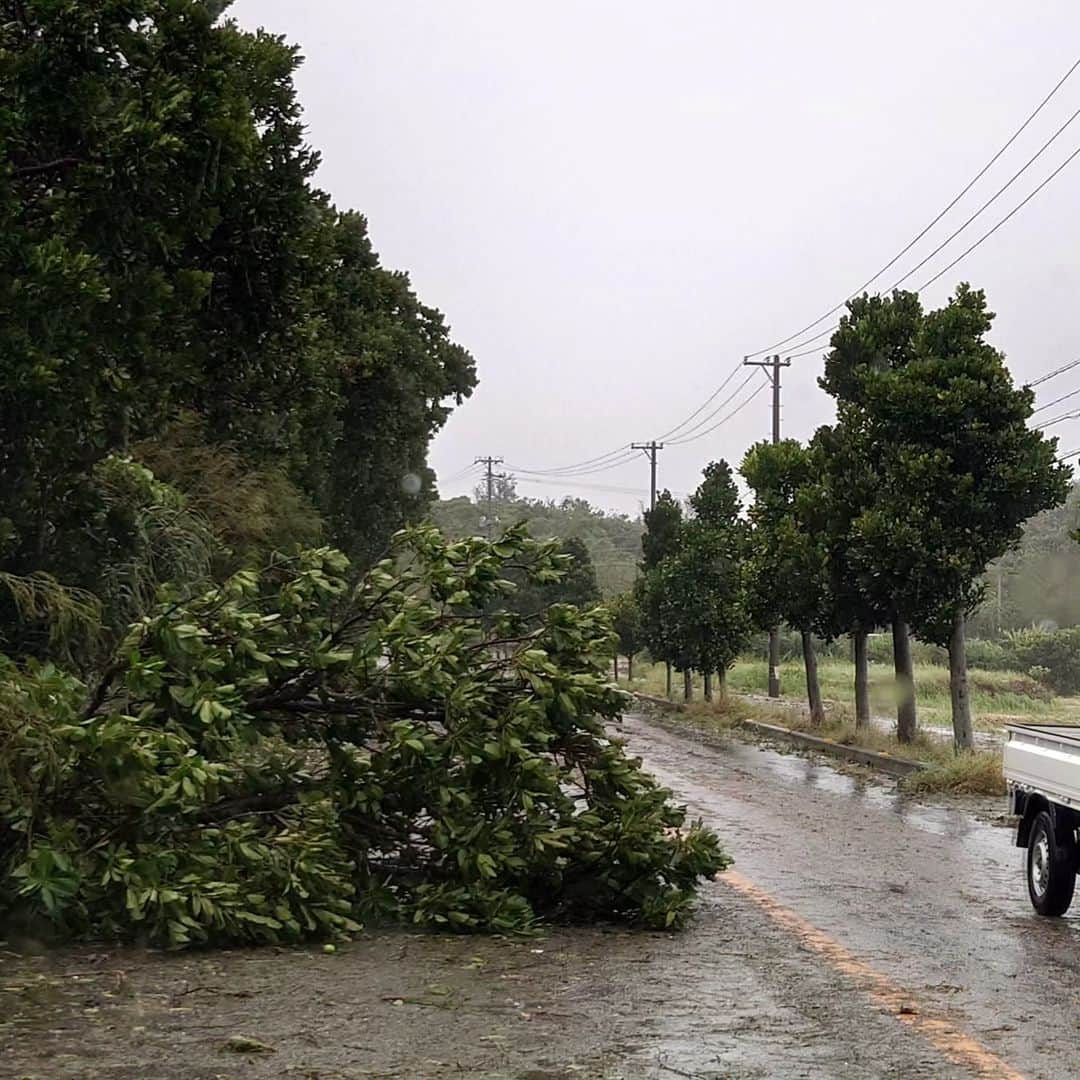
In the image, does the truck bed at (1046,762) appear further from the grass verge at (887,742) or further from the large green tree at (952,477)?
the large green tree at (952,477)

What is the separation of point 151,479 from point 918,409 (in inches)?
544

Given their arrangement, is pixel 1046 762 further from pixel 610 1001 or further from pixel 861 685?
pixel 861 685

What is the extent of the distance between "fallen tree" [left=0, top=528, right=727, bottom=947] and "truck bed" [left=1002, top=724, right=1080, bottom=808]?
230cm

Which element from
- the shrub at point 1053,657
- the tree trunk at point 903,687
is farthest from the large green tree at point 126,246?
the shrub at point 1053,657

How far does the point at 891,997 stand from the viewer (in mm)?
7711

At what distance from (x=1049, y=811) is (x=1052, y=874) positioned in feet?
1.55

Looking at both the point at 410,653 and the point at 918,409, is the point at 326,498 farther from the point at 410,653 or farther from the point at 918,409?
the point at 410,653

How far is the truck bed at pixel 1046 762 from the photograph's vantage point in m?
9.88

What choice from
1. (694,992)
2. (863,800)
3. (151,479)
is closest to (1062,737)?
(694,992)

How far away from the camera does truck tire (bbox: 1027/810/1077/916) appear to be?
10.2 meters

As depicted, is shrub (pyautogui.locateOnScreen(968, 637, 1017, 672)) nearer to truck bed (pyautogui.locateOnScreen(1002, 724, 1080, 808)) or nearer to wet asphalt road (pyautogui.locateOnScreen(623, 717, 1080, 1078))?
wet asphalt road (pyautogui.locateOnScreen(623, 717, 1080, 1078))

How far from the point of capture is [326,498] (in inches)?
1319

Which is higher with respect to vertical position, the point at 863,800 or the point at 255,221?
the point at 255,221

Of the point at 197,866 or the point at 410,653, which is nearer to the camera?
the point at 197,866
